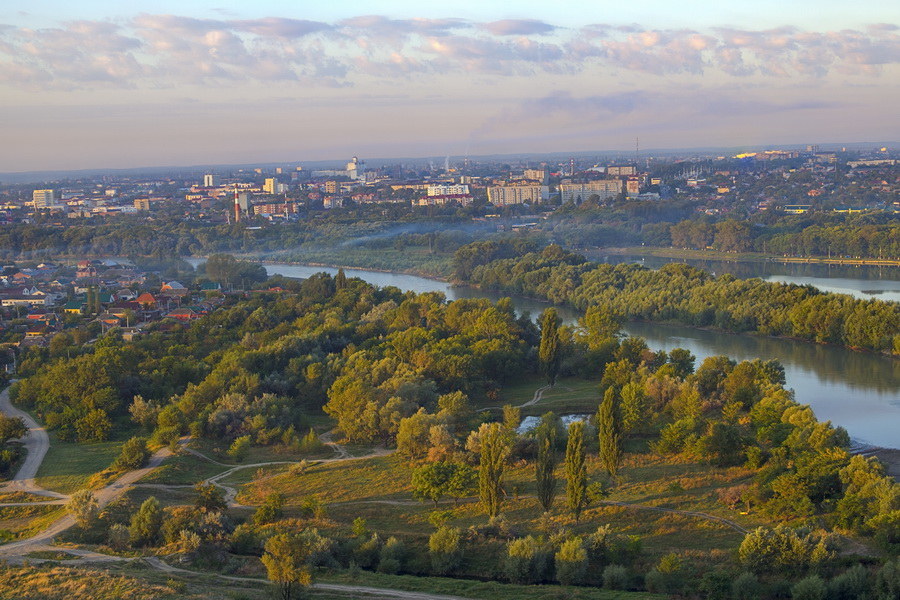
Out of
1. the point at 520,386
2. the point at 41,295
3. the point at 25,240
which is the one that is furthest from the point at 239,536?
the point at 25,240

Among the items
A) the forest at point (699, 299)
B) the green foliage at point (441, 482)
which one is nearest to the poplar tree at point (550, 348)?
the forest at point (699, 299)

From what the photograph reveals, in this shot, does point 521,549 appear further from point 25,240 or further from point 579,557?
point 25,240

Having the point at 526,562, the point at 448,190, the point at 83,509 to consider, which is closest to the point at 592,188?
the point at 448,190

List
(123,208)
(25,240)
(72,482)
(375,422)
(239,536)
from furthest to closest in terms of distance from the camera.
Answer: (123,208) < (25,240) < (375,422) < (72,482) < (239,536)

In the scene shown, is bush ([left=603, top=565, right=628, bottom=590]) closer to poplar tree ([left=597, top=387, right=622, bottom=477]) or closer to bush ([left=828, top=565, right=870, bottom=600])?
bush ([left=828, top=565, right=870, bottom=600])

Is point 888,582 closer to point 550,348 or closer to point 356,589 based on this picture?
point 356,589

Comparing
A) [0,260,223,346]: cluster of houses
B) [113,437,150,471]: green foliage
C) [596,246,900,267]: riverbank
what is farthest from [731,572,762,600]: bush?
[596,246,900,267]: riverbank

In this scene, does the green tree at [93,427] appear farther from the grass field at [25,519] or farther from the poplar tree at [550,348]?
the poplar tree at [550,348]
